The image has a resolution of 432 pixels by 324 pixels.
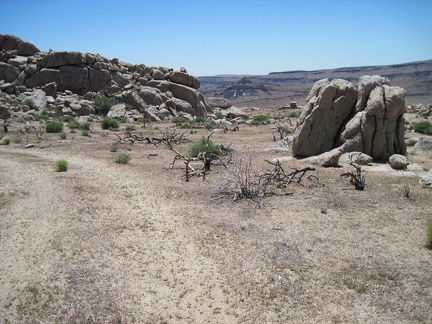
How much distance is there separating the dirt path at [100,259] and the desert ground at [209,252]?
2 centimetres

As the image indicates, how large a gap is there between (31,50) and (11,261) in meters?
Result: 41.3

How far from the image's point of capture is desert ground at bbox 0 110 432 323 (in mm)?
4902

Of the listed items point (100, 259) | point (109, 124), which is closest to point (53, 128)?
point (109, 124)

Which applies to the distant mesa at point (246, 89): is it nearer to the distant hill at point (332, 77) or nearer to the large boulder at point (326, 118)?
the distant hill at point (332, 77)

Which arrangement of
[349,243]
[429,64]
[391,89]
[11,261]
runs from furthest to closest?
[429,64] → [391,89] → [349,243] → [11,261]

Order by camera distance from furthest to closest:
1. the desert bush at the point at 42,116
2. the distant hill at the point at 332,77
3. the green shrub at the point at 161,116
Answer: the distant hill at the point at 332,77 → the green shrub at the point at 161,116 → the desert bush at the point at 42,116

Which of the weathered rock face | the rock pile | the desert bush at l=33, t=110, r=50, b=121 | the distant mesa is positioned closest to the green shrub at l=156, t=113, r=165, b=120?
the rock pile

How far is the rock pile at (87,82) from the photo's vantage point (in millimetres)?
34156

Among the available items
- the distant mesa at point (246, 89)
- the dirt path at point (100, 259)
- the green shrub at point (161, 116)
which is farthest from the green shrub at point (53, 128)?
the distant mesa at point (246, 89)

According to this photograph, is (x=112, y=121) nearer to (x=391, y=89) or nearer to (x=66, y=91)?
(x=66, y=91)

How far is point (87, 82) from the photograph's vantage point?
37.2 m

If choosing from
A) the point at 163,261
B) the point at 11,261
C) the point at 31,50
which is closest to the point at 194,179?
the point at 163,261

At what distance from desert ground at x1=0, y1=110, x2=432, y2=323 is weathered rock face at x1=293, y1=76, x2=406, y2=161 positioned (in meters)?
2.32

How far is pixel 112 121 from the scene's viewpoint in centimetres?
2522
